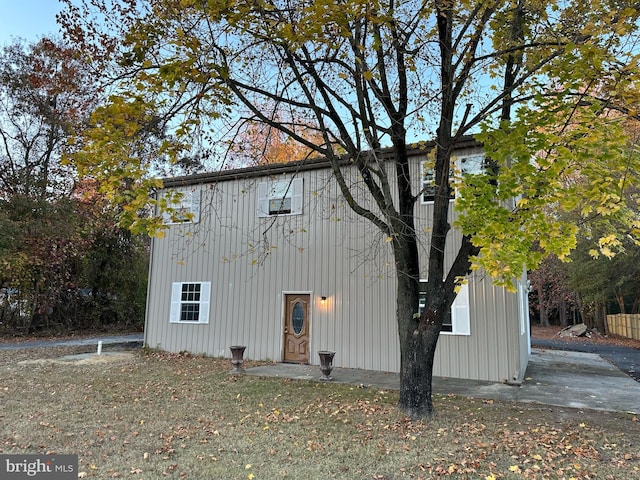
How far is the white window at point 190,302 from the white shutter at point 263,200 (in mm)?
2654

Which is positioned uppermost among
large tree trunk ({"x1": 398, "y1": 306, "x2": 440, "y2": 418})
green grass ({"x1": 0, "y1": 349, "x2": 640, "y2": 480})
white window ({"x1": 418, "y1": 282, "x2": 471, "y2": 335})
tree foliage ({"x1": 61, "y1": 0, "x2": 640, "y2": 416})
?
tree foliage ({"x1": 61, "y1": 0, "x2": 640, "y2": 416})

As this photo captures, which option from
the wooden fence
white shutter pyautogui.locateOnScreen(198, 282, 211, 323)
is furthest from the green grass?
the wooden fence

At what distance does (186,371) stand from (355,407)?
482cm

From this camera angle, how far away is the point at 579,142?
4805 mm

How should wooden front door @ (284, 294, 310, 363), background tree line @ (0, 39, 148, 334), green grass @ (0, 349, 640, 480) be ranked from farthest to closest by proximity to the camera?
1. background tree line @ (0, 39, 148, 334)
2. wooden front door @ (284, 294, 310, 363)
3. green grass @ (0, 349, 640, 480)

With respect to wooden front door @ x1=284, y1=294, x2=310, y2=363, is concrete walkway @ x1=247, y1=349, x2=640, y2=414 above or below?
below

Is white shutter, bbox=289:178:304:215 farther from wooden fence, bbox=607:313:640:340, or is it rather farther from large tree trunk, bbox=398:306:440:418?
wooden fence, bbox=607:313:640:340

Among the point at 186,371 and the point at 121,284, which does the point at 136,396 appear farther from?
the point at 121,284

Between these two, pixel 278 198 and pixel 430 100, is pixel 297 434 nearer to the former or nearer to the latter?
pixel 430 100

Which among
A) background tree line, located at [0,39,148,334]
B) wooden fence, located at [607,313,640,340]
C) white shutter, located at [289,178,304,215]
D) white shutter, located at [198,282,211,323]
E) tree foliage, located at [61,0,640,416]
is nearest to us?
tree foliage, located at [61,0,640,416]

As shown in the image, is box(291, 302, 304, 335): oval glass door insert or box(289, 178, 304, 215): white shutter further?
box(289, 178, 304, 215): white shutter

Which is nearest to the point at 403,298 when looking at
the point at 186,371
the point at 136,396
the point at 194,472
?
the point at 194,472

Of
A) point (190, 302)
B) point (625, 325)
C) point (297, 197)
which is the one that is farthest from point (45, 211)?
point (625, 325)

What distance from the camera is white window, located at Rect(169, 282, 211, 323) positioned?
1239cm
